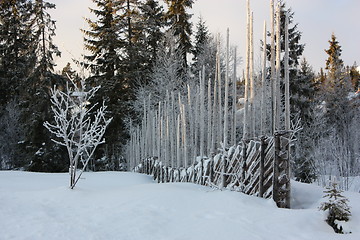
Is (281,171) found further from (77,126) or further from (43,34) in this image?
(43,34)

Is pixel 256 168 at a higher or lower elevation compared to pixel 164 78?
lower

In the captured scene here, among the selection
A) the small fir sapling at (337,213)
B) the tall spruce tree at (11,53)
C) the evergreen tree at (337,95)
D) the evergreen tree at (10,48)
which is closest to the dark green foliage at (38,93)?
the tall spruce tree at (11,53)

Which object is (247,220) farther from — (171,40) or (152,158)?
(171,40)

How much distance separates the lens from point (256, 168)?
4.93 metres

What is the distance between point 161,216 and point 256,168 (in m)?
1.94

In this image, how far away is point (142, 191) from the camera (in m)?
5.24

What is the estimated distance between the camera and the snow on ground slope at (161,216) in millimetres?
3154

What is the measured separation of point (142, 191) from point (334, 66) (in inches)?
1061

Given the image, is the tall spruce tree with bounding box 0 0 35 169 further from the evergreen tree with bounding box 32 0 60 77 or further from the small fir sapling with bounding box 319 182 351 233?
the small fir sapling with bounding box 319 182 351 233

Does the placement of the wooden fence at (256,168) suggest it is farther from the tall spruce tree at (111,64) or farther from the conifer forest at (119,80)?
the tall spruce tree at (111,64)

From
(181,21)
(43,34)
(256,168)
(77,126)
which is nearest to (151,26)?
(181,21)

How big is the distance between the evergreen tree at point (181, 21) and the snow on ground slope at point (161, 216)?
18.4 metres

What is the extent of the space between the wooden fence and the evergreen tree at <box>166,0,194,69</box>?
16377mm

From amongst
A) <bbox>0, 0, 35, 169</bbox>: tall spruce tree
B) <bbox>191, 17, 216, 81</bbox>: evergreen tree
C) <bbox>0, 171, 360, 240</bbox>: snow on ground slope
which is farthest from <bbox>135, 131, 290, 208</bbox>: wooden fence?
<bbox>0, 0, 35, 169</bbox>: tall spruce tree
